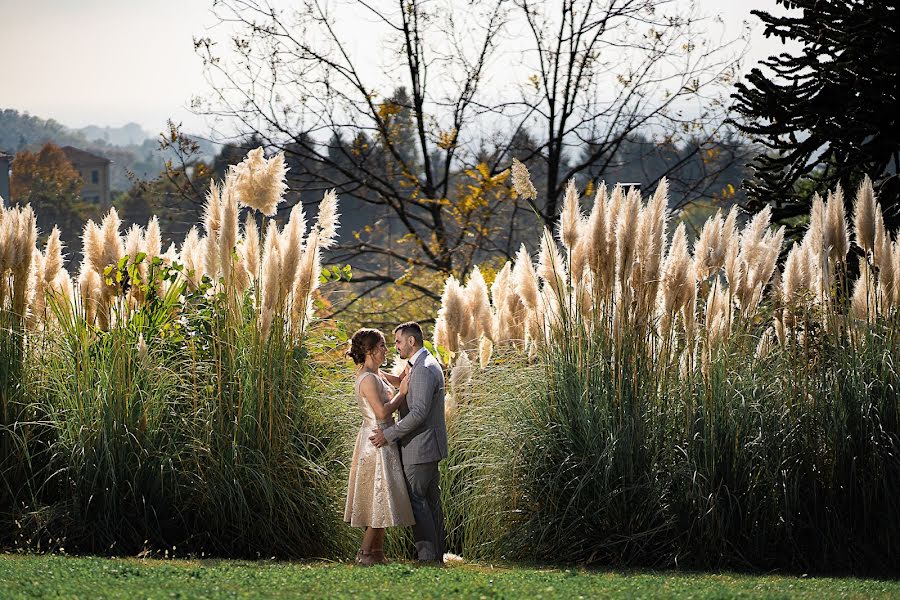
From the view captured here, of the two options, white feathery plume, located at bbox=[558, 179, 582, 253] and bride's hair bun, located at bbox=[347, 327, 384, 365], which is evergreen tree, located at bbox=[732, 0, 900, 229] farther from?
bride's hair bun, located at bbox=[347, 327, 384, 365]

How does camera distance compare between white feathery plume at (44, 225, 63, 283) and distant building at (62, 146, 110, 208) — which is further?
distant building at (62, 146, 110, 208)

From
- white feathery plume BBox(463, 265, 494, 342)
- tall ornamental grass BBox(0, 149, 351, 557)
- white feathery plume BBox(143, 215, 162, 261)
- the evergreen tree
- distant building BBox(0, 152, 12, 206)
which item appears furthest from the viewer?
distant building BBox(0, 152, 12, 206)

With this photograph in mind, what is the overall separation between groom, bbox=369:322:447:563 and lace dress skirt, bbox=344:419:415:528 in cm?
7

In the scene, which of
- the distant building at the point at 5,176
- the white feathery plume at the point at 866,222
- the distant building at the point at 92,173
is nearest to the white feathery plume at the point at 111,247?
the white feathery plume at the point at 866,222

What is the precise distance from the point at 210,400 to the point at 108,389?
61 cm

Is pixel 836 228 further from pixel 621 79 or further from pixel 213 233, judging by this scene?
pixel 621 79

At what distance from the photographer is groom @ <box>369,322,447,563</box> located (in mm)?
6863

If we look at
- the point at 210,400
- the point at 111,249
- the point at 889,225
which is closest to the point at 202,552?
the point at 210,400

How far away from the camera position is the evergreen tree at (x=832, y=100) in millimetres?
10547

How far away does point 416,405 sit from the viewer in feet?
22.5

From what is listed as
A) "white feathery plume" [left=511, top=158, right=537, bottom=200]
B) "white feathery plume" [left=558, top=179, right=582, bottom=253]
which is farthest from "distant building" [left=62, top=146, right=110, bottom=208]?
"white feathery plume" [left=558, top=179, right=582, bottom=253]

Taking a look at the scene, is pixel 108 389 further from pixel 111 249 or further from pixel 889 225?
pixel 889 225

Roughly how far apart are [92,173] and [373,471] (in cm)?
5606

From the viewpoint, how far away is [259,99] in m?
16.0
